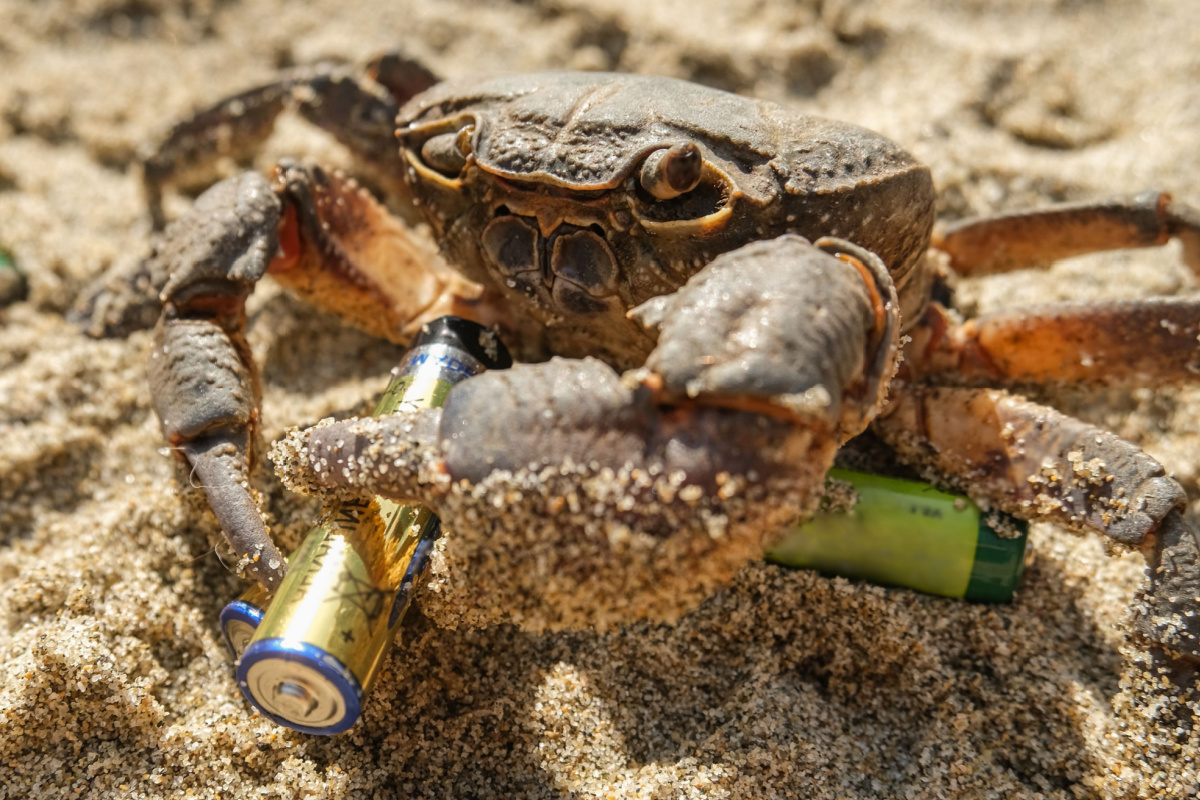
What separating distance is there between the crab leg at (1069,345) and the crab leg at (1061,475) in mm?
163

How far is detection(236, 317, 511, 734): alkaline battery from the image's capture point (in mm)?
1074

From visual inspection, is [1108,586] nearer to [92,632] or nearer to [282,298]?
[92,632]

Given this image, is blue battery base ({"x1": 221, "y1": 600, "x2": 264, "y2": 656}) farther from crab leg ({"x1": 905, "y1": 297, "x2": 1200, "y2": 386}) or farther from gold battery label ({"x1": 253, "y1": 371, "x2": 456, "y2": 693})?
crab leg ({"x1": 905, "y1": 297, "x2": 1200, "y2": 386})

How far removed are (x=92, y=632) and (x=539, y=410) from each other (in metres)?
0.93

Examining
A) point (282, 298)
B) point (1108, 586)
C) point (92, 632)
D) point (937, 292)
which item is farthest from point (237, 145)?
point (1108, 586)

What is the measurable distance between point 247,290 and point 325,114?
0.66 meters

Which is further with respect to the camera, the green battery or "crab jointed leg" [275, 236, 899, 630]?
the green battery

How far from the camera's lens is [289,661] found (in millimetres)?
1065

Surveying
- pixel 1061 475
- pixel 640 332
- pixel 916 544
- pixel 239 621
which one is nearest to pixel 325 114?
pixel 640 332

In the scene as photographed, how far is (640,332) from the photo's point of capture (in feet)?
4.78

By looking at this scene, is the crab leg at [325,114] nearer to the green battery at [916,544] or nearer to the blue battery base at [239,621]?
the blue battery base at [239,621]

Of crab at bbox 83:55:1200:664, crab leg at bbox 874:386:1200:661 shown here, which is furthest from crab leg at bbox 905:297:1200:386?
crab leg at bbox 874:386:1200:661

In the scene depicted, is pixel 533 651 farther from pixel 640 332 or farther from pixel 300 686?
pixel 640 332

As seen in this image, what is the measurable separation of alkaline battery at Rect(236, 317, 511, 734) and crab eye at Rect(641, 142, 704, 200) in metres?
0.54
